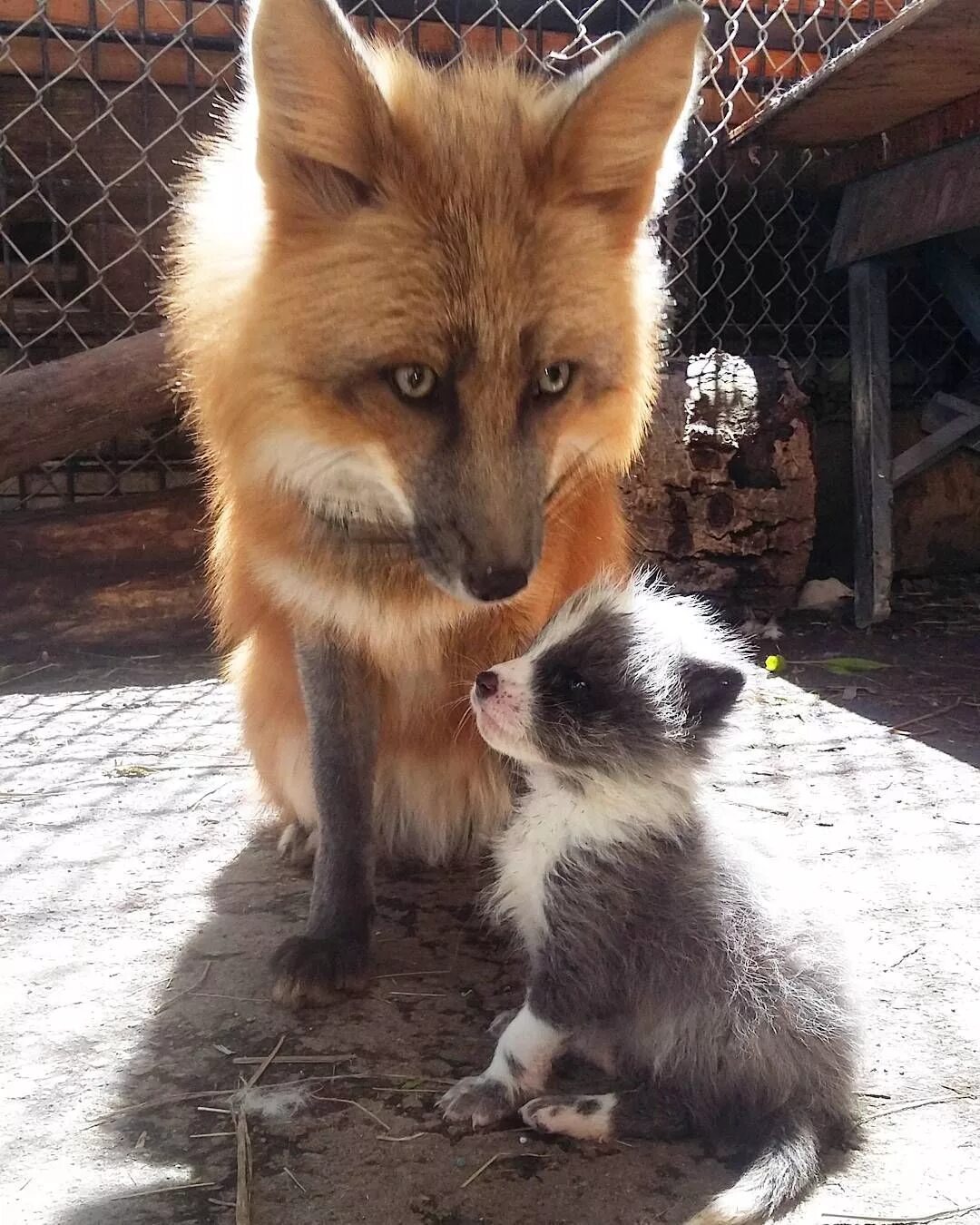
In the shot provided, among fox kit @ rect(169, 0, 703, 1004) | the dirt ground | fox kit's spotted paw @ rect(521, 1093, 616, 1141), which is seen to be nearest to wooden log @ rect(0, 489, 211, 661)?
the dirt ground

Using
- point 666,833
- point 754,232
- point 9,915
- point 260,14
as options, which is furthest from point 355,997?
point 754,232

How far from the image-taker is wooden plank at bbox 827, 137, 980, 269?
11.5 feet

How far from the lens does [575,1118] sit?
1334 millimetres

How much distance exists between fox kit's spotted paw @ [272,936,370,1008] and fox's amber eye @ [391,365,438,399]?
35.7 inches

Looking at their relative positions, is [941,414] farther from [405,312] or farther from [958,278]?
[405,312]

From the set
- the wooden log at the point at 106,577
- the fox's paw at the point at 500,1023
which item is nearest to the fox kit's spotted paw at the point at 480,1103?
the fox's paw at the point at 500,1023

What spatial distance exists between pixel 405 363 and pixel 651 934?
2.82 feet

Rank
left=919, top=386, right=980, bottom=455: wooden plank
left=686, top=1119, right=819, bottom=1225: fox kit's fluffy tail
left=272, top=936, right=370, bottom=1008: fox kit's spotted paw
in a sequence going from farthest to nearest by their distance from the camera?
left=919, top=386, right=980, bottom=455: wooden plank < left=272, top=936, right=370, bottom=1008: fox kit's spotted paw < left=686, top=1119, right=819, bottom=1225: fox kit's fluffy tail

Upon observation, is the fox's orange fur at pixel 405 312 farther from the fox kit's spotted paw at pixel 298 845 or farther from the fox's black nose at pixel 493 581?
the fox kit's spotted paw at pixel 298 845

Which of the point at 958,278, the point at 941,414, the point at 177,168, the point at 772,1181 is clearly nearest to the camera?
the point at 772,1181

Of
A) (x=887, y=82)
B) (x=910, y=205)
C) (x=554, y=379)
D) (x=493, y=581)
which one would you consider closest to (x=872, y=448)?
(x=910, y=205)

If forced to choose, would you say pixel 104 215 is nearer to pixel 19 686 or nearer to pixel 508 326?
pixel 19 686

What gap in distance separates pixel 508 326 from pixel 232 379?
0.48 metres

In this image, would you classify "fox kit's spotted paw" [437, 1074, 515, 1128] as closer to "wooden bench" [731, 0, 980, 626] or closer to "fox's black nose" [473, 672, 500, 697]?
"fox's black nose" [473, 672, 500, 697]
